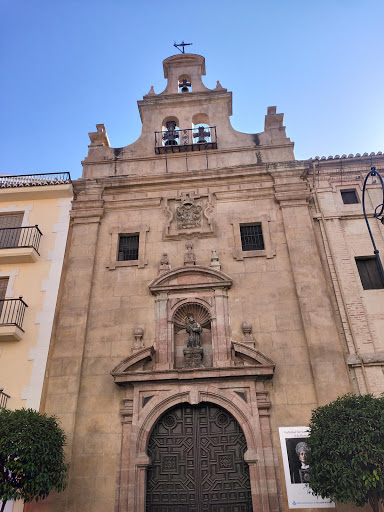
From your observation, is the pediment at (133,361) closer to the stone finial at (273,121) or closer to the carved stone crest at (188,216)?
the carved stone crest at (188,216)

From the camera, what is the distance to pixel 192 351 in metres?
10.7

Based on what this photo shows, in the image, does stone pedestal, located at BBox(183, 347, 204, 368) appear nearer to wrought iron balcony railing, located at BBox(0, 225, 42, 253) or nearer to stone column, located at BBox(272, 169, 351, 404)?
stone column, located at BBox(272, 169, 351, 404)

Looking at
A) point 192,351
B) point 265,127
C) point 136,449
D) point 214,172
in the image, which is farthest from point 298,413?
point 265,127

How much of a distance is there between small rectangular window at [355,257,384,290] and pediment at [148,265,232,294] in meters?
3.66

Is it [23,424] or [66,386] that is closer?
[23,424]

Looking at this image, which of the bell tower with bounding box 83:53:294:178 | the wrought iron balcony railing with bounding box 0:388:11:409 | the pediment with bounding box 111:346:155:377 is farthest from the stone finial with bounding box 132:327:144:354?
the bell tower with bounding box 83:53:294:178

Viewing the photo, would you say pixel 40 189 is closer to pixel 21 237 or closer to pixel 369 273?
pixel 21 237

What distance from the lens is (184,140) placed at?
48.8ft

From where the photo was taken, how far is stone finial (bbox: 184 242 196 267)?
12172mm

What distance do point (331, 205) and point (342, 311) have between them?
354 centimetres

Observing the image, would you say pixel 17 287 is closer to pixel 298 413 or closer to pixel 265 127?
pixel 298 413

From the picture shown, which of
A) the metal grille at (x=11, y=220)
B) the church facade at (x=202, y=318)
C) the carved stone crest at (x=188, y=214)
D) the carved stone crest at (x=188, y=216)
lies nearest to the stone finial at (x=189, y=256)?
the church facade at (x=202, y=318)

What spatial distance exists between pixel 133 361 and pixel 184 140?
8.01 m

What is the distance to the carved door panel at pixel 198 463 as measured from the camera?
923 cm
